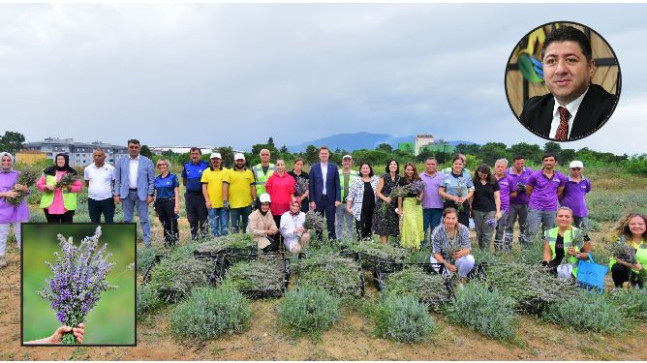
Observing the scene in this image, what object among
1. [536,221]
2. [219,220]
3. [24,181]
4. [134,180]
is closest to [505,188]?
[536,221]

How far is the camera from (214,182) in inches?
272

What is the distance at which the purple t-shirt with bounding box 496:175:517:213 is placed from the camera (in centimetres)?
692

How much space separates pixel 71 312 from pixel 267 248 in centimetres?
433

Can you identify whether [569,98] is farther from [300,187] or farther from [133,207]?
[133,207]

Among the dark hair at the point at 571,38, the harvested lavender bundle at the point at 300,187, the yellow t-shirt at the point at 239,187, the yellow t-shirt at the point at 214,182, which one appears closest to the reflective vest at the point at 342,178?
the harvested lavender bundle at the point at 300,187

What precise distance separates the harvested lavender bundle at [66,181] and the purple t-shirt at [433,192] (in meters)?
5.63

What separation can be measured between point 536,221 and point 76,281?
664cm

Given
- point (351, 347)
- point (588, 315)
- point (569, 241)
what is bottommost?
point (351, 347)

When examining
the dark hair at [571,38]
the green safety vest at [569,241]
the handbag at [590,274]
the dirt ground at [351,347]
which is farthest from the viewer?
the green safety vest at [569,241]

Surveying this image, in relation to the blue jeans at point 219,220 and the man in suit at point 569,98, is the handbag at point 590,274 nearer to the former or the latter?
the man in suit at point 569,98

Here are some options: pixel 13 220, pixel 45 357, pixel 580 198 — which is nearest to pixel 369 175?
pixel 580 198

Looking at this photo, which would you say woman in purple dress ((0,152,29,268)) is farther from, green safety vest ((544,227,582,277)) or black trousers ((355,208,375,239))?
green safety vest ((544,227,582,277))

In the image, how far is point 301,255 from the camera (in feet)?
19.5

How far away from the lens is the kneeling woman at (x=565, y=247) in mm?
5219
